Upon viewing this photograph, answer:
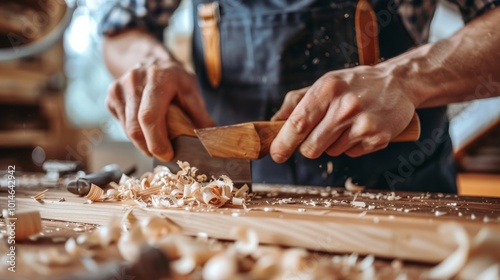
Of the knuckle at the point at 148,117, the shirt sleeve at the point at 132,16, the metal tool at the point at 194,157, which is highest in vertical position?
the shirt sleeve at the point at 132,16

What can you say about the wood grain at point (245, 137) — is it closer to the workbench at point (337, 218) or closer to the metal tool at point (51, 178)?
the workbench at point (337, 218)

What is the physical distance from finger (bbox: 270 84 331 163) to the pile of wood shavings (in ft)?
0.42

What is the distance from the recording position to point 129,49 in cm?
132

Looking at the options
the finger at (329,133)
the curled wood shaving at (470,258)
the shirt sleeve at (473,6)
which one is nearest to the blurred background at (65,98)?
the shirt sleeve at (473,6)

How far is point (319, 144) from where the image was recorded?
839 mm

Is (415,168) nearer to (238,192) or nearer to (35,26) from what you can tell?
(238,192)

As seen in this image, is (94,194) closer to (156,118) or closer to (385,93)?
(156,118)

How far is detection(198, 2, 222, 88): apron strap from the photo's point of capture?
125cm

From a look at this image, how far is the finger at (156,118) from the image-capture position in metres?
0.91

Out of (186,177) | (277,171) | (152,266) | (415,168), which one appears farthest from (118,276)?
(415,168)

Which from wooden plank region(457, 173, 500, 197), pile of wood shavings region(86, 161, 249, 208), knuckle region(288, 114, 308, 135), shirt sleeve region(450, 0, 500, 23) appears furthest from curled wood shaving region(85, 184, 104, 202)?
wooden plank region(457, 173, 500, 197)

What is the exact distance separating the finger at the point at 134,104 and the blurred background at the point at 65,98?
91cm

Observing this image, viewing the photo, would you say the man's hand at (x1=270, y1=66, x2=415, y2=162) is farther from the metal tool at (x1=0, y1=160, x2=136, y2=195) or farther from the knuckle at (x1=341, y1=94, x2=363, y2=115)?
the metal tool at (x1=0, y1=160, x2=136, y2=195)

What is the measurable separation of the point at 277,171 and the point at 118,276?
769 millimetres
